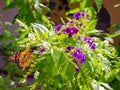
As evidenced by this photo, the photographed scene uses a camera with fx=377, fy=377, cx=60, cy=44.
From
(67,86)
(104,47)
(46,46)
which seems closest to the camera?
(46,46)

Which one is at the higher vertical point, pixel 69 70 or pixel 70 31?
pixel 70 31

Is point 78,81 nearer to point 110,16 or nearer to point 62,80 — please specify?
point 62,80

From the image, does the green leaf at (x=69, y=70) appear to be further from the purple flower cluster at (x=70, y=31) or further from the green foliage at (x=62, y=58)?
the purple flower cluster at (x=70, y=31)

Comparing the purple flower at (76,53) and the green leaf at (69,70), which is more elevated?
the purple flower at (76,53)

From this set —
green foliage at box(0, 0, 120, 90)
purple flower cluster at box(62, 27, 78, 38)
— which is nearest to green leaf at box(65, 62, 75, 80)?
green foliage at box(0, 0, 120, 90)

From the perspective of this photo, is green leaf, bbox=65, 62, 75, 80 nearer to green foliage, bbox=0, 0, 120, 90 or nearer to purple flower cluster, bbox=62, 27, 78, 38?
green foliage, bbox=0, 0, 120, 90

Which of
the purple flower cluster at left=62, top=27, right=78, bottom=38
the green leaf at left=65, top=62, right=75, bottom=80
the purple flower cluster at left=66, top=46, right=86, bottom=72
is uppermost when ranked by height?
the purple flower cluster at left=62, top=27, right=78, bottom=38

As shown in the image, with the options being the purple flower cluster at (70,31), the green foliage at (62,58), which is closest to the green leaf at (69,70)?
the green foliage at (62,58)

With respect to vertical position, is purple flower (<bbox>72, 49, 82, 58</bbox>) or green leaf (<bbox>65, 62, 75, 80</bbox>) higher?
purple flower (<bbox>72, 49, 82, 58</bbox>)

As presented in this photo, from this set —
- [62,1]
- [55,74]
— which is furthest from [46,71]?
[62,1]

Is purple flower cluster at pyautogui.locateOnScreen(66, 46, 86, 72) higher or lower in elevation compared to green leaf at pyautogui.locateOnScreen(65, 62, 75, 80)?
higher

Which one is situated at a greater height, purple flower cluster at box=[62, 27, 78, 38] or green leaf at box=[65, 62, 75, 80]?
purple flower cluster at box=[62, 27, 78, 38]
